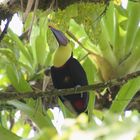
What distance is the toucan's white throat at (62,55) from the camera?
1.53 m

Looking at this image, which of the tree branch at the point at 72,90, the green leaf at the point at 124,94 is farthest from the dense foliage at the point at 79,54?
the tree branch at the point at 72,90

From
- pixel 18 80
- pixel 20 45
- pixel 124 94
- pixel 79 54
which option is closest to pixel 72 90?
pixel 18 80

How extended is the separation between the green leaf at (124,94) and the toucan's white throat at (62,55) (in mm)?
278

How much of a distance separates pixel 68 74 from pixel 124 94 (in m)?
0.31

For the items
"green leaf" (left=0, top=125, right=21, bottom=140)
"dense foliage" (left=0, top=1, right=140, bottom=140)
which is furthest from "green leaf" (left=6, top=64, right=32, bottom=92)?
"green leaf" (left=0, top=125, right=21, bottom=140)

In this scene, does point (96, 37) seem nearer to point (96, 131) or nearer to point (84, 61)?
point (84, 61)

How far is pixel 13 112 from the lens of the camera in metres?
1.79

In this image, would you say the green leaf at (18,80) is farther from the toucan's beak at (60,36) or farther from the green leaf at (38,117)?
the toucan's beak at (60,36)

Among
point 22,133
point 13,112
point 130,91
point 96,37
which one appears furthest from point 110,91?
point 22,133

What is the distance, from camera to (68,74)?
1665 millimetres

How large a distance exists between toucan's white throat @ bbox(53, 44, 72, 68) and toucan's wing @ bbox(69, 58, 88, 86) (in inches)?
1.3

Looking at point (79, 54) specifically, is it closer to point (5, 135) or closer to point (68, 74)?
point (68, 74)

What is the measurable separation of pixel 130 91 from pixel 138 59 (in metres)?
0.16

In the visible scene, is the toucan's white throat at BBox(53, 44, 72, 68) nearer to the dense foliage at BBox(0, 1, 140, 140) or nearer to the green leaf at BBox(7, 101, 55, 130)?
the dense foliage at BBox(0, 1, 140, 140)
